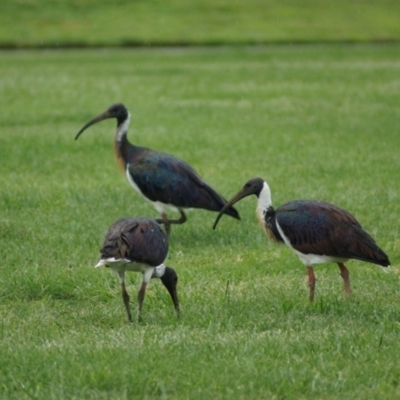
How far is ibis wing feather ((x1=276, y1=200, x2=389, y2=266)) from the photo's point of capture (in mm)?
7809

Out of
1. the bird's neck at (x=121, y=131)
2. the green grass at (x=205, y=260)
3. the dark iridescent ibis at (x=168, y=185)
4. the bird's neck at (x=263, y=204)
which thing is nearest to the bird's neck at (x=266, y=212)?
the bird's neck at (x=263, y=204)

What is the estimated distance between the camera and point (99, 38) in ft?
142

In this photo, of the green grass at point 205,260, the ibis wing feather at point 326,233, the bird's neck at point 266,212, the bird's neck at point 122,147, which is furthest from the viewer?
the bird's neck at point 122,147

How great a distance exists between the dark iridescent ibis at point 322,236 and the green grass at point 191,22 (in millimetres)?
34606

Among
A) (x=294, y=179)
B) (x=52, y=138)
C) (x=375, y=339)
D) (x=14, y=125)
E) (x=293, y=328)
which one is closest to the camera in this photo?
(x=375, y=339)

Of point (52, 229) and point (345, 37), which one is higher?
point (52, 229)

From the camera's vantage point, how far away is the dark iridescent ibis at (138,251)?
7.09 meters

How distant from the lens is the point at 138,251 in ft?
23.7

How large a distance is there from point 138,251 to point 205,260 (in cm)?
249

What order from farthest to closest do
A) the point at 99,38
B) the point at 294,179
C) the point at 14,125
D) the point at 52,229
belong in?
the point at 99,38 → the point at 14,125 → the point at 294,179 → the point at 52,229

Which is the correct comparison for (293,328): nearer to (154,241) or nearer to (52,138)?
(154,241)

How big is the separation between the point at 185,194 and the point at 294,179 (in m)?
3.21

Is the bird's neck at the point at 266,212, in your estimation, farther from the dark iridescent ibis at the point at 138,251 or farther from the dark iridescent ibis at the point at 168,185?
the dark iridescent ibis at the point at 168,185

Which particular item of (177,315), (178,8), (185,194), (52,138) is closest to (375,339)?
(177,315)
